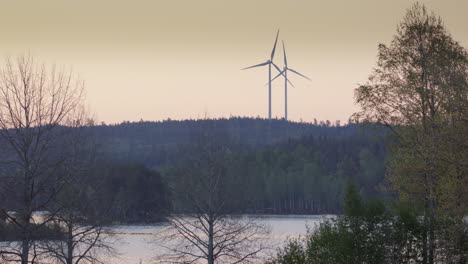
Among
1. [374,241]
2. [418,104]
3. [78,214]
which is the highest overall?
[418,104]

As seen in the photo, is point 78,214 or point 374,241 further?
point 78,214

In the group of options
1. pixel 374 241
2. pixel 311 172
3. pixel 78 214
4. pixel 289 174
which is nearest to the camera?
pixel 374 241

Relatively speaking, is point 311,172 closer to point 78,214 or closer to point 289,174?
point 289,174

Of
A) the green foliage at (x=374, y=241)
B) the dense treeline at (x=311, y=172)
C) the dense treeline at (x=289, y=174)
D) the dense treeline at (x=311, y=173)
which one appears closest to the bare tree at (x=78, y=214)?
the green foliage at (x=374, y=241)

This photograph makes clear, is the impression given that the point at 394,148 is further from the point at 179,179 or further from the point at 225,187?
the point at 179,179

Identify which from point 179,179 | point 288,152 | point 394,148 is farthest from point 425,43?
point 288,152

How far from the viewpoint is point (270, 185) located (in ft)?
489

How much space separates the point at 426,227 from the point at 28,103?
1693 cm

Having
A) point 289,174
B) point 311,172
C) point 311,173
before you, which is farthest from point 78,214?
point 311,172

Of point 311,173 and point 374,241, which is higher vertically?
point 311,173

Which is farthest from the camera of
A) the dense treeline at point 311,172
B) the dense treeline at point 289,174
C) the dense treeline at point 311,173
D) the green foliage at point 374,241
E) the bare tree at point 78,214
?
the dense treeline at point 311,172

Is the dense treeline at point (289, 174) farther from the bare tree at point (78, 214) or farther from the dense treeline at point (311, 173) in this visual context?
the bare tree at point (78, 214)

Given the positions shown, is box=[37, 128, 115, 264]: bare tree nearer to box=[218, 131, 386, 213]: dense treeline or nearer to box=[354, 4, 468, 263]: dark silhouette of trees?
box=[354, 4, 468, 263]: dark silhouette of trees

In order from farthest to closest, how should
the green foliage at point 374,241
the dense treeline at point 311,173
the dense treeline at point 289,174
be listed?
1. the dense treeline at point 311,173
2. the dense treeline at point 289,174
3. the green foliage at point 374,241
